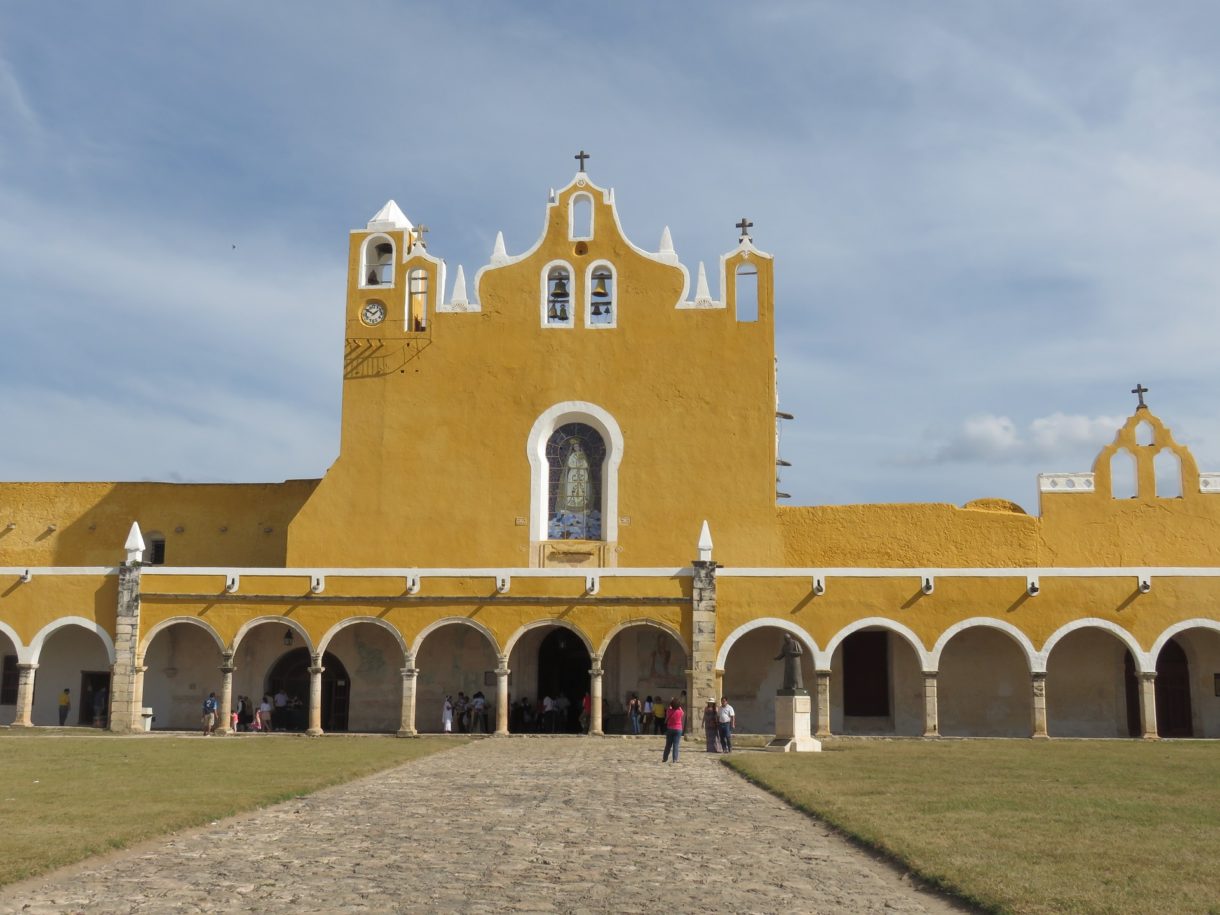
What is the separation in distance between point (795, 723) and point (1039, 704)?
5.87m

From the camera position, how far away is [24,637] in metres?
26.2

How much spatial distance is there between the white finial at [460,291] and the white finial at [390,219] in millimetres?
2002

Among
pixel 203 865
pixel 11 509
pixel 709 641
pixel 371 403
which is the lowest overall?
pixel 203 865

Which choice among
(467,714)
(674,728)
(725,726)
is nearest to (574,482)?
(467,714)

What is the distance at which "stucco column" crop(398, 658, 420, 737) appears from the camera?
24500 mm

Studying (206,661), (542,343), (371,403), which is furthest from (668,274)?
(206,661)

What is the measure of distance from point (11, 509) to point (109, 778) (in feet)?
58.2

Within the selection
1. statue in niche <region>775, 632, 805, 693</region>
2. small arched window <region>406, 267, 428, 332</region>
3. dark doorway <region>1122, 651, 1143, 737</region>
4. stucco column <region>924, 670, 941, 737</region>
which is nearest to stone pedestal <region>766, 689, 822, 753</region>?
statue in niche <region>775, 632, 805, 693</region>

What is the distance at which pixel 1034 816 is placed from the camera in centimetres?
1166

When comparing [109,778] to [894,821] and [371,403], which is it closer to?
[894,821]

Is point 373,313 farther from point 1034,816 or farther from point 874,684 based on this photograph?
point 1034,816

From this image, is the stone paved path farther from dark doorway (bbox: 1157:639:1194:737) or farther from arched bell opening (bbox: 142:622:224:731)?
dark doorway (bbox: 1157:639:1194:737)

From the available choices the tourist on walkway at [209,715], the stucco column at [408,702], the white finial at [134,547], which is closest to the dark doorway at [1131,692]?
the stucco column at [408,702]

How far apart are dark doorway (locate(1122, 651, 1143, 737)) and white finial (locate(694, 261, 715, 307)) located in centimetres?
1101
